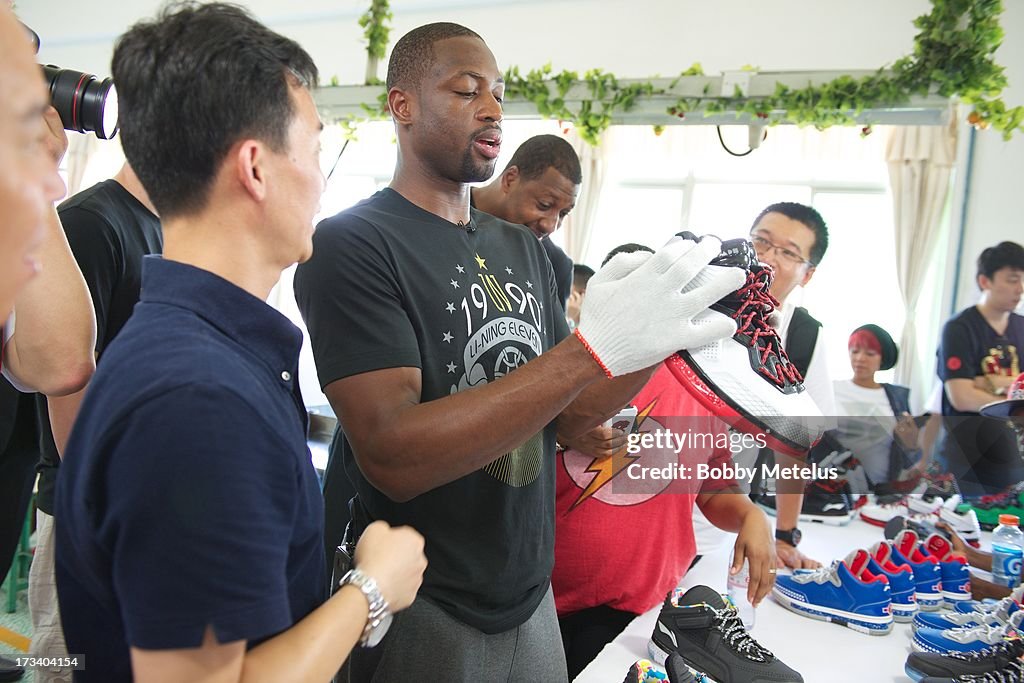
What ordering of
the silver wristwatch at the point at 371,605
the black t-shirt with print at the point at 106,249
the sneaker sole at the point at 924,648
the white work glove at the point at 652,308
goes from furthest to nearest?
the sneaker sole at the point at 924,648 < the black t-shirt with print at the point at 106,249 < the white work glove at the point at 652,308 < the silver wristwatch at the point at 371,605

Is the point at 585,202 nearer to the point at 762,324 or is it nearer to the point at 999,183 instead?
the point at 999,183

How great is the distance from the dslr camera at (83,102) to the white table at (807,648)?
54.3 inches

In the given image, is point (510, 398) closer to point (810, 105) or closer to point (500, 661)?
point (500, 661)

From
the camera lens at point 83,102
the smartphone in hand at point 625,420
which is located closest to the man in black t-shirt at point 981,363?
the smartphone in hand at point 625,420

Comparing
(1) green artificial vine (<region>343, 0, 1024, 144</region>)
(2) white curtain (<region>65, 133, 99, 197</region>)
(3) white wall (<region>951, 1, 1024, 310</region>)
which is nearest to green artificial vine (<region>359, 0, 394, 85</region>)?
(1) green artificial vine (<region>343, 0, 1024, 144</region>)

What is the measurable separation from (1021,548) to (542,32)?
6.30 meters

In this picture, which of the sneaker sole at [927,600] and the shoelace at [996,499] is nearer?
the sneaker sole at [927,600]

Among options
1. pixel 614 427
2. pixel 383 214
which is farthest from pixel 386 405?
pixel 614 427

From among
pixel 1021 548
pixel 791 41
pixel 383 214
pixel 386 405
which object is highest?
pixel 791 41

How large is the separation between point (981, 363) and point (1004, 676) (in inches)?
106

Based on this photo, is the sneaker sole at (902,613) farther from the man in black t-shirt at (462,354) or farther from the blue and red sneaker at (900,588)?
the man in black t-shirt at (462,354)

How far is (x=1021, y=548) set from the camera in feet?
7.98

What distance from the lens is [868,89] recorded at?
2.58 meters

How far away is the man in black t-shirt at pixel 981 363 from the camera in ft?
10.6
